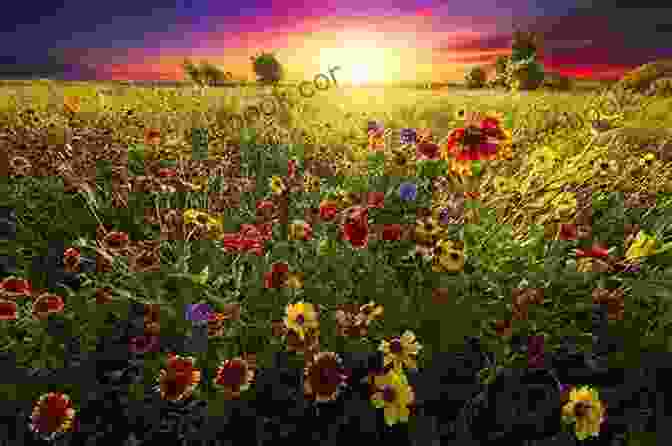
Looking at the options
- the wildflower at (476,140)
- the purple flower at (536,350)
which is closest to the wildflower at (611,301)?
the purple flower at (536,350)

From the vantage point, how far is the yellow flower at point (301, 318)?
1220 millimetres

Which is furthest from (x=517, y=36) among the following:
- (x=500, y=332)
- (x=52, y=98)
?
(x=500, y=332)

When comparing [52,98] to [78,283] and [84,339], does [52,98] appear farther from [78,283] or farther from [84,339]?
[84,339]

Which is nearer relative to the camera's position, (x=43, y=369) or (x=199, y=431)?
(x=199, y=431)

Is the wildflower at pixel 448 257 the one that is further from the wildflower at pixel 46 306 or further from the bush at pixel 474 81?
the bush at pixel 474 81

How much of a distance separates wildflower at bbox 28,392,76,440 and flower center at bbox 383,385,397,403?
89 centimetres

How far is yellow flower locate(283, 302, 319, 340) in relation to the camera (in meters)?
1.22

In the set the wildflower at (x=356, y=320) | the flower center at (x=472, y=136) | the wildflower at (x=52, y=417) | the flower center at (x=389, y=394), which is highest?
the flower center at (x=472, y=136)

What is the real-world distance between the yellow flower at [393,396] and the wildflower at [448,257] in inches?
18.1

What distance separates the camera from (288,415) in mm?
1354

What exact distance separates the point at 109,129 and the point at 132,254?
259 centimetres

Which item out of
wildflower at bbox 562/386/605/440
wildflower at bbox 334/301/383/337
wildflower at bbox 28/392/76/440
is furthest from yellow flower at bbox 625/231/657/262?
wildflower at bbox 28/392/76/440

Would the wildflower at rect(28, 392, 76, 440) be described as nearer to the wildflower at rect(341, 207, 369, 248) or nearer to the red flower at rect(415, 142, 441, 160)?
the wildflower at rect(341, 207, 369, 248)

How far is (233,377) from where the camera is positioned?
3.68 ft
